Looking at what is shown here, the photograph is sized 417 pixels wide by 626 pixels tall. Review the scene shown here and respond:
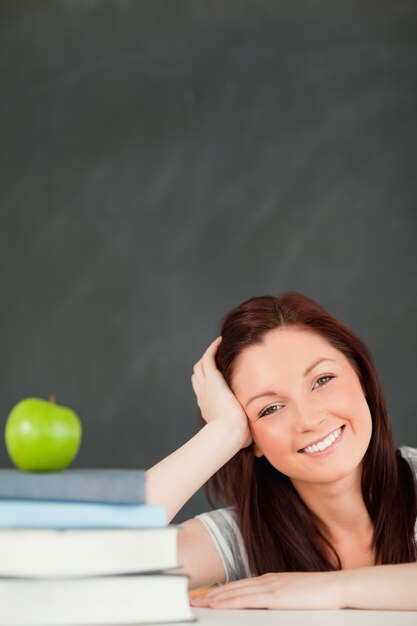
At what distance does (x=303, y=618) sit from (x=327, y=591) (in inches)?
6.5

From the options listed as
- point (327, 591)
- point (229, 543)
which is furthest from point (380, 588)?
point (229, 543)

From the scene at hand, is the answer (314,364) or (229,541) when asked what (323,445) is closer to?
(314,364)

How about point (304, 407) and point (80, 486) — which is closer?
point (80, 486)

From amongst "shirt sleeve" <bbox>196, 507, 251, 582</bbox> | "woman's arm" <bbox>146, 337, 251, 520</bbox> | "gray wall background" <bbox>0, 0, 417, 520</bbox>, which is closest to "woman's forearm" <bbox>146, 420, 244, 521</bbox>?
"woman's arm" <bbox>146, 337, 251, 520</bbox>

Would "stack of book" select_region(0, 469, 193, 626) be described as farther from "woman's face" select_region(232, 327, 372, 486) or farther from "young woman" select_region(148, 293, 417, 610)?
"woman's face" select_region(232, 327, 372, 486)

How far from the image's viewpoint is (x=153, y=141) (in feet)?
13.5

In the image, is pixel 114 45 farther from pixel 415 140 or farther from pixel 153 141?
pixel 415 140

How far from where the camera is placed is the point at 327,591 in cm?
120

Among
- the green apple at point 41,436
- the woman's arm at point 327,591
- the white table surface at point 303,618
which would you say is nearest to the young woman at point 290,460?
the woman's arm at point 327,591

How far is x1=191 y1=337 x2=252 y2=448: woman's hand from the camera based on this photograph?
5.27 feet

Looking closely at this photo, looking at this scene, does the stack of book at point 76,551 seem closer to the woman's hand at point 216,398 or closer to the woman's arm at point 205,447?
the woman's arm at point 205,447

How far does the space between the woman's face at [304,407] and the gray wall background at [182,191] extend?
228cm

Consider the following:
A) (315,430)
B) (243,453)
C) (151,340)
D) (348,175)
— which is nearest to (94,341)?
(151,340)

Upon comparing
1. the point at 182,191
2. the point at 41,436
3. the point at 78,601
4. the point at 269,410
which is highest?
the point at 182,191
